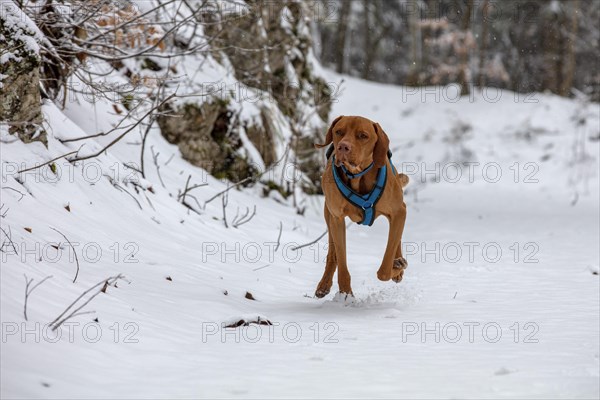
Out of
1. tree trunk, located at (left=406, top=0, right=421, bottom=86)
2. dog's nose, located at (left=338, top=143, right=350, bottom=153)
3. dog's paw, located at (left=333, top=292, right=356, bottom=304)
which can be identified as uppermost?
tree trunk, located at (left=406, top=0, right=421, bottom=86)

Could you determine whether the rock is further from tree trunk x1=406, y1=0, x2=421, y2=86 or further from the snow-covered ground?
tree trunk x1=406, y1=0, x2=421, y2=86

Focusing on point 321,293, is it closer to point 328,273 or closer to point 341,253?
point 328,273

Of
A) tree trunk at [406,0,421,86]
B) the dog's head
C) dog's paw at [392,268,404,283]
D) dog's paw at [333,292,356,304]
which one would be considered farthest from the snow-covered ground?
tree trunk at [406,0,421,86]

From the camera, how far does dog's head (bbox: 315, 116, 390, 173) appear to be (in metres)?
4.46

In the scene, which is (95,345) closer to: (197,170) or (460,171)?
(197,170)

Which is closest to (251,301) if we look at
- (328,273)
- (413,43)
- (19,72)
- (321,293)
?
(321,293)

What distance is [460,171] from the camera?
18672 millimetres

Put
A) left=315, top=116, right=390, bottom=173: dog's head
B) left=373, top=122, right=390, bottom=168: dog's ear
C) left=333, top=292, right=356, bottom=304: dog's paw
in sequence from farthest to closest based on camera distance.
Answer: left=333, top=292, right=356, bottom=304: dog's paw → left=373, top=122, right=390, bottom=168: dog's ear → left=315, top=116, right=390, bottom=173: dog's head

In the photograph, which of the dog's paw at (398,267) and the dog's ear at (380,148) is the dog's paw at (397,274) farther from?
the dog's ear at (380,148)

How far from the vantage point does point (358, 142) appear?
4512 mm

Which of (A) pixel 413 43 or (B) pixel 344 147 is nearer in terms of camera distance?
(B) pixel 344 147

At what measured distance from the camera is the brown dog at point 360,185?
4.54 meters

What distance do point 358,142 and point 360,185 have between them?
0.35 metres

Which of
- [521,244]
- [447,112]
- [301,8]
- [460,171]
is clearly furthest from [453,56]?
[521,244]
